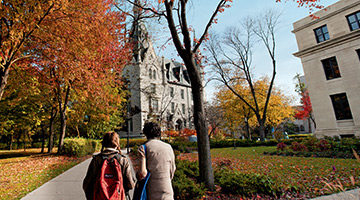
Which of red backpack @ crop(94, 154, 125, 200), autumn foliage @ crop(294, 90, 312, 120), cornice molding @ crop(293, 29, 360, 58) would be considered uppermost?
cornice molding @ crop(293, 29, 360, 58)

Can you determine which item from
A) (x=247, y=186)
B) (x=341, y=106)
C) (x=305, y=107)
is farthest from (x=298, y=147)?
(x=305, y=107)

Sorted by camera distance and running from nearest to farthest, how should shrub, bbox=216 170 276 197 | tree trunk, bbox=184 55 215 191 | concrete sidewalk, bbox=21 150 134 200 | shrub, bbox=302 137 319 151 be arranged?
1. shrub, bbox=216 170 276 197
2. tree trunk, bbox=184 55 215 191
3. concrete sidewalk, bbox=21 150 134 200
4. shrub, bbox=302 137 319 151

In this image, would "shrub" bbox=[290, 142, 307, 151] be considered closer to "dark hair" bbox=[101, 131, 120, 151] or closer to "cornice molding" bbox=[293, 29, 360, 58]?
"cornice molding" bbox=[293, 29, 360, 58]

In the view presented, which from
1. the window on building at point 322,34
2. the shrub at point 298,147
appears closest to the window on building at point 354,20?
the window on building at point 322,34

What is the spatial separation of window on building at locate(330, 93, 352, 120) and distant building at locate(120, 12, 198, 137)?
62.7 ft

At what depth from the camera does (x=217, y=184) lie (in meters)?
5.31

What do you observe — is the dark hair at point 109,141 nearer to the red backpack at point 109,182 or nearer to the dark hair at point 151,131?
the red backpack at point 109,182

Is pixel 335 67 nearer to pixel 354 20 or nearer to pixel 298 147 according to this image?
pixel 354 20

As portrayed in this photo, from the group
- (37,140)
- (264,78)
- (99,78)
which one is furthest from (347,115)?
(37,140)

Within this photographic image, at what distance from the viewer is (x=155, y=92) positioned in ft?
123

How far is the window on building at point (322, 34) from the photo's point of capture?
806 inches

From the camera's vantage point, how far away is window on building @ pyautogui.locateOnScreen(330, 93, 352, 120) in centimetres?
1823

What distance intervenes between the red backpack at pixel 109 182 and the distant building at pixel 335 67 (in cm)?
2226

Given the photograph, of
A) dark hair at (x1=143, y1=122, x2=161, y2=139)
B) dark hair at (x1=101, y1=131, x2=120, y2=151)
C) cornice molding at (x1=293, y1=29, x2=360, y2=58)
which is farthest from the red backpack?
cornice molding at (x1=293, y1=29, x2=360, y2=58)
